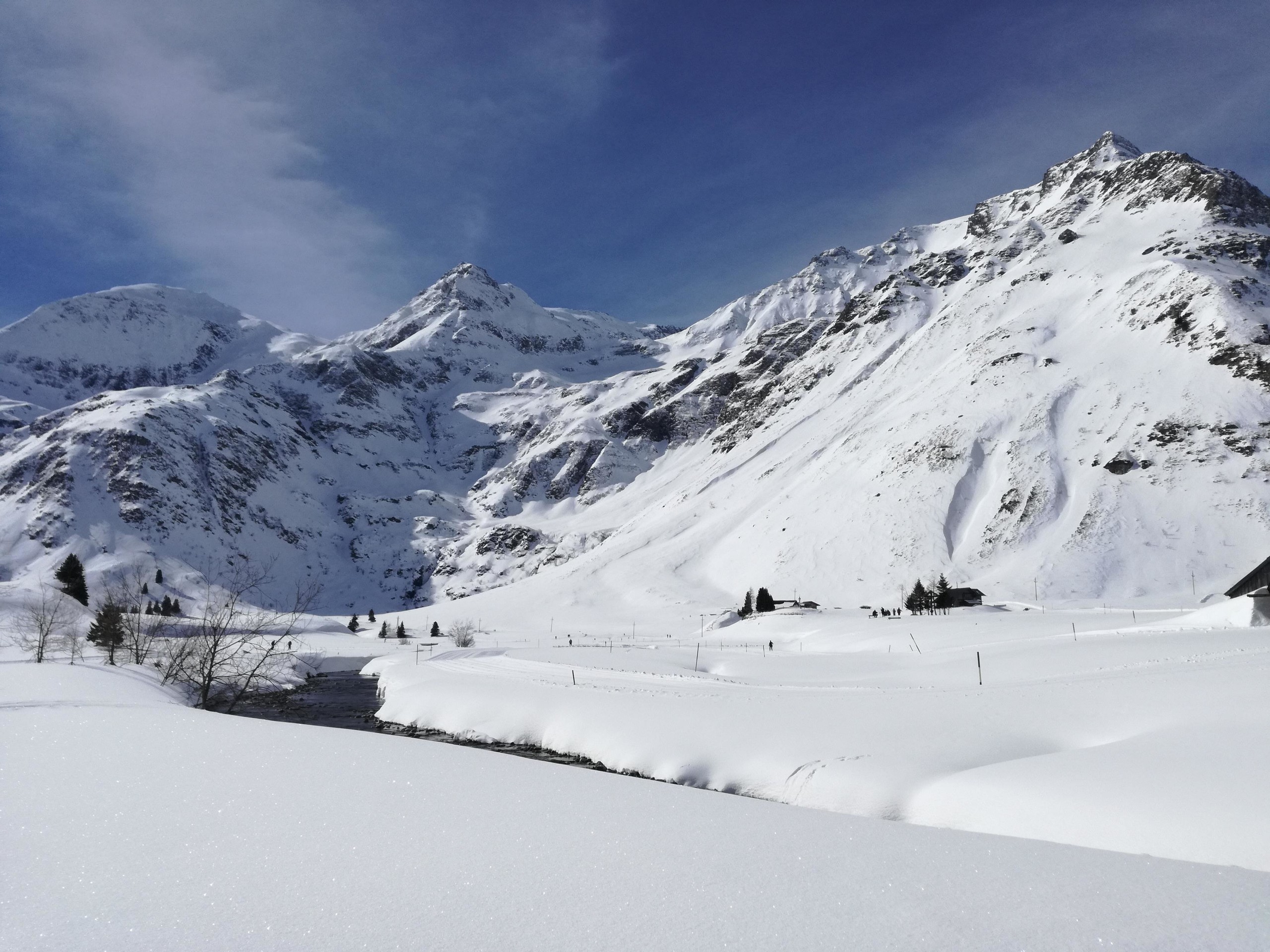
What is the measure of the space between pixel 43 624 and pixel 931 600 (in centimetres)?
7255

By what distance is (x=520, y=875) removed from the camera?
21.5ft

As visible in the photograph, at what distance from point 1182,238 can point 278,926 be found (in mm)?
165907

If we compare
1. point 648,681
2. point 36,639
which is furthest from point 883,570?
point 36,639

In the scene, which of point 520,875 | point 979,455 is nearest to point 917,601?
point 979,455

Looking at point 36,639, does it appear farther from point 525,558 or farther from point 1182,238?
point 1182,238

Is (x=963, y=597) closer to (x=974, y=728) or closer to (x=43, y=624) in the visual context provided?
(x=974, y=728)

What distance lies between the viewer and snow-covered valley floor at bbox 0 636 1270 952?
5.32 metres

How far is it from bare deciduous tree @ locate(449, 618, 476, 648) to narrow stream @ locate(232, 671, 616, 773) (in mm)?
33311

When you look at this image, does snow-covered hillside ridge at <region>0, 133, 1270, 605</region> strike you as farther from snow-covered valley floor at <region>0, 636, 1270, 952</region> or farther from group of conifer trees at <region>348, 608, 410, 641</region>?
snow-covered valley floor at <region>0, 636, 1270, 952</region>

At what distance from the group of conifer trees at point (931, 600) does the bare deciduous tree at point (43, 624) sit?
68417 millimetres

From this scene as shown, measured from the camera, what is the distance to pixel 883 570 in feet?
298

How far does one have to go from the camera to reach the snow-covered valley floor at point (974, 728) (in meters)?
10.3

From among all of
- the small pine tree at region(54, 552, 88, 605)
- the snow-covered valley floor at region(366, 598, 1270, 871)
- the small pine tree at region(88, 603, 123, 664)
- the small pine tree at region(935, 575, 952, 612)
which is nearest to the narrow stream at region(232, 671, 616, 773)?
the snow-covered valley floor at region(366, 598, 1270, 871)

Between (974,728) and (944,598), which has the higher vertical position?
(944,598)
